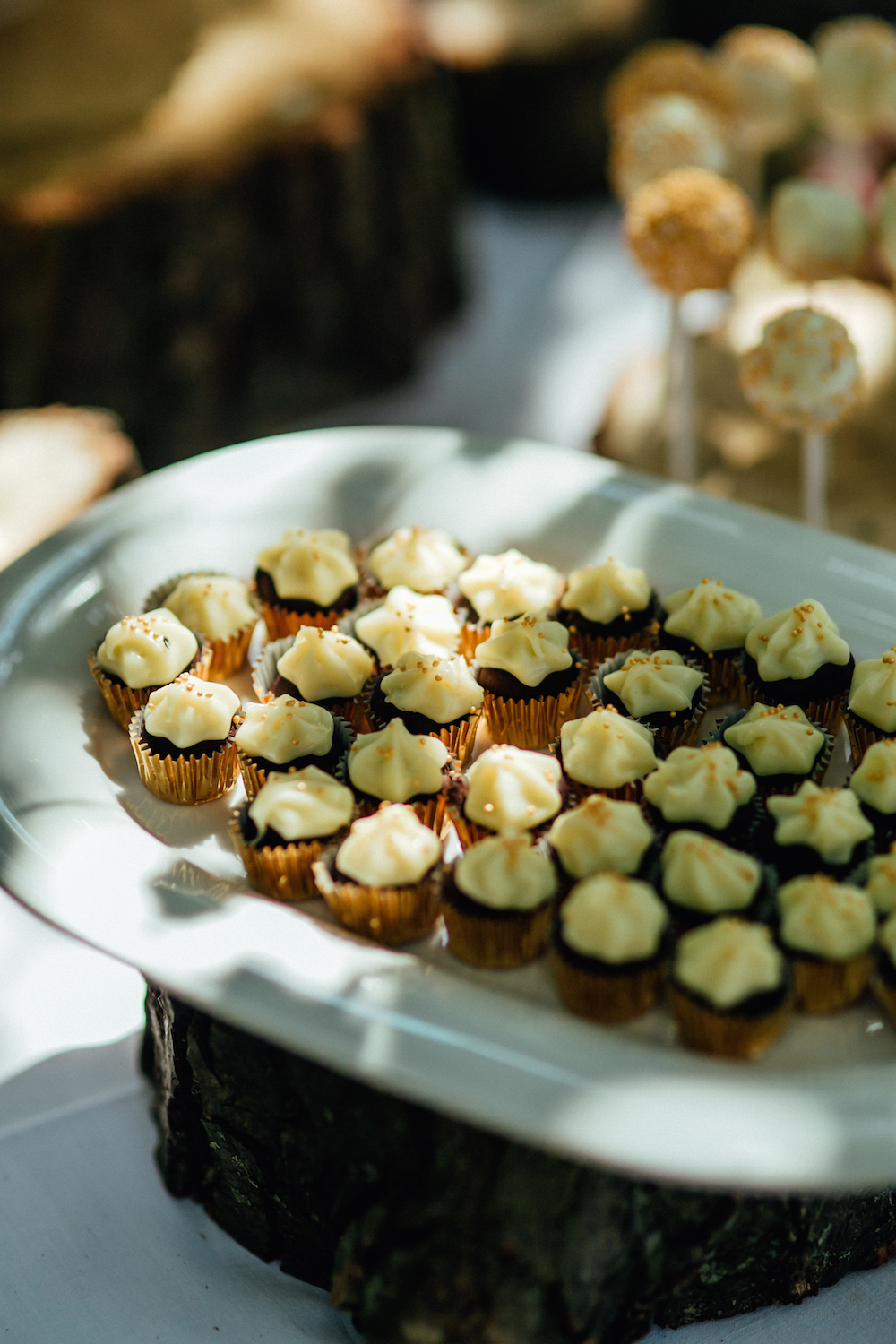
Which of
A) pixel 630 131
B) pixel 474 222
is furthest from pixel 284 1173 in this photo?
pixel 474 222

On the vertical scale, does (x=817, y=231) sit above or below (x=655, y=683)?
above

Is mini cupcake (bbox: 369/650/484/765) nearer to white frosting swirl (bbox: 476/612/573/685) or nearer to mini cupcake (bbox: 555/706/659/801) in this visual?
white frosting swirl (bbox: 476/612/573/685)

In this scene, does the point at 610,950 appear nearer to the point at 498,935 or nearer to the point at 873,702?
the point at 498,935

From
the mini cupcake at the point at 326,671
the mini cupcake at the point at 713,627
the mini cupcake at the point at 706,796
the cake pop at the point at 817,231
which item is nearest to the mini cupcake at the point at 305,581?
the mini cupcake at the point at 326,671

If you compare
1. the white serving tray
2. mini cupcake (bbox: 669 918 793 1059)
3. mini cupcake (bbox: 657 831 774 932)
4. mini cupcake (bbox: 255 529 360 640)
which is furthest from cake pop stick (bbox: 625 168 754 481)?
mini cupcake (bbox: 669 918 793 1059)

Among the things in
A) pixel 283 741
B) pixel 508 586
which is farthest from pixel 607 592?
pixel 283 741
